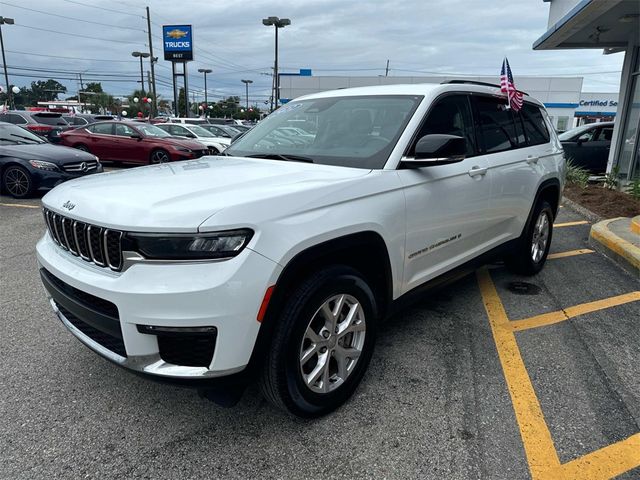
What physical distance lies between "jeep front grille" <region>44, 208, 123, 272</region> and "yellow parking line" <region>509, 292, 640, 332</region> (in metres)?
3.06

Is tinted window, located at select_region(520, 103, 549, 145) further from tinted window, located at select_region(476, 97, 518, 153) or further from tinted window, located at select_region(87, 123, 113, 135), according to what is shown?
tinted window, located at select_region(87, 123, 113, 135)

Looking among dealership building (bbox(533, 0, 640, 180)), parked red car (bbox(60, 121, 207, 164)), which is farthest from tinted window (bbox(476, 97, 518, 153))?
parked red car (bbox(60, 121, 207, 164))

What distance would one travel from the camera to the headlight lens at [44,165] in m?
9.02

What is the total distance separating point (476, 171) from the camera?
12.0 ft

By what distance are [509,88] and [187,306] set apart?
12.2ft

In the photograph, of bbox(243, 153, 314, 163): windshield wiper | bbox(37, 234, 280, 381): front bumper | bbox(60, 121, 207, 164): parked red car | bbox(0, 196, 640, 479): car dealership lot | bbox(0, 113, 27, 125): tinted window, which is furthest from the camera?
bbox(0, 113, 27, 125): tinted window

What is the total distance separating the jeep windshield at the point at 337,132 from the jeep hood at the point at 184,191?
213 millimetres

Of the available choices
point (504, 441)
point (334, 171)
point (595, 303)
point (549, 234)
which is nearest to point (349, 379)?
point (504, 441)

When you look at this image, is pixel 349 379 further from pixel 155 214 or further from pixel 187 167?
pixel 187 167

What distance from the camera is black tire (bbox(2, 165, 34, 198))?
29.6ft

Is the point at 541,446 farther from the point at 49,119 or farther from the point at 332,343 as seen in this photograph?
the point at 49,119

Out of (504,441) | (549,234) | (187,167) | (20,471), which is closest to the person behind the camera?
(20,471)

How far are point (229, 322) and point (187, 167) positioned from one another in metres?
1.54

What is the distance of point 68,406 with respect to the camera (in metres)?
2.77
